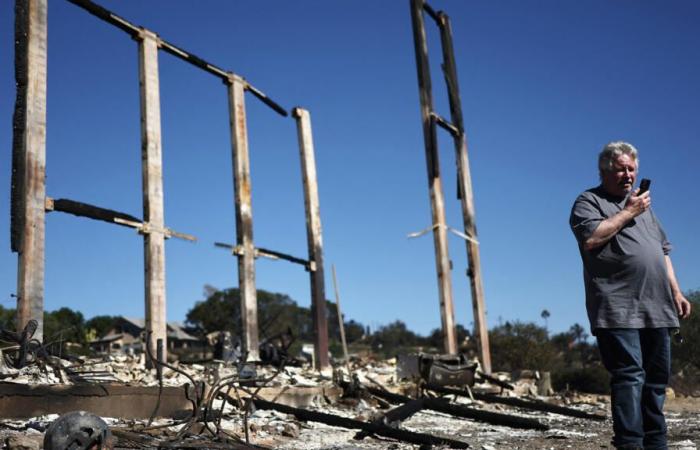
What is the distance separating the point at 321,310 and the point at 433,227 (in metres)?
2.26

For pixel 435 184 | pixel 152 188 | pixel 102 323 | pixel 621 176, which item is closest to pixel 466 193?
pixel 435 184

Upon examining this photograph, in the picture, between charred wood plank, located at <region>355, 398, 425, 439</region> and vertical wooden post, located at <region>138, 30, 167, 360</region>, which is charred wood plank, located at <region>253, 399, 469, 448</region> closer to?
charred wood plank, located at <region>355, 398, 425, 439</region>

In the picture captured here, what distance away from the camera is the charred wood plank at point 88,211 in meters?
7.84

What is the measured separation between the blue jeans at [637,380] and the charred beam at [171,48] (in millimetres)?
7472

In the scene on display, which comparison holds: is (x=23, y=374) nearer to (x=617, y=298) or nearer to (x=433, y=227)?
(x=617, y=298)

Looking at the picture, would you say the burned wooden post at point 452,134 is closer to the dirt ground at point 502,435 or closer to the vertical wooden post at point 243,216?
the vertical wooden post at point 243,216

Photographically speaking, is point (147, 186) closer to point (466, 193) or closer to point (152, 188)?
point (152, 188)

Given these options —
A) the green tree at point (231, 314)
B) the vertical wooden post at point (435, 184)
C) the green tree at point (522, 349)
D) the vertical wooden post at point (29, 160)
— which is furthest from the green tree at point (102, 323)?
the vertical wooden post at point (29, 160)

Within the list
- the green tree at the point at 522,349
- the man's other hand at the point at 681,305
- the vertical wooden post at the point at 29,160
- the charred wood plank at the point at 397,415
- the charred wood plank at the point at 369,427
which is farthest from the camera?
the green tree at the point at 522,349

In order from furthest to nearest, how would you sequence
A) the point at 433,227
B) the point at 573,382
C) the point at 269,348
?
the point at 573,382, the point at 433,227, the point at 269,348

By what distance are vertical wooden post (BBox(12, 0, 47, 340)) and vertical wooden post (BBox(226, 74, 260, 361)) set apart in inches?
144

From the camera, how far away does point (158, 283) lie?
902 cm

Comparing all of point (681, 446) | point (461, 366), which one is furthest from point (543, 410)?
point (681, 446)

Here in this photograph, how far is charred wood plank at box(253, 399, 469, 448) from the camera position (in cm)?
519
